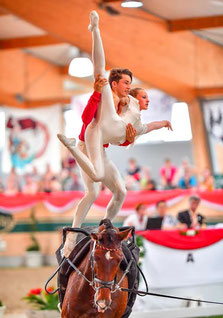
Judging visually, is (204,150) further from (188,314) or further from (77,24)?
(188,314)

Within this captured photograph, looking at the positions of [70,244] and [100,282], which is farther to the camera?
[70,244]

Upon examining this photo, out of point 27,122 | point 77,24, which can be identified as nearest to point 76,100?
point 27,122

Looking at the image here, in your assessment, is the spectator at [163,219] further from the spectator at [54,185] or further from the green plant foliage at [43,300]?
the spectator at [54,185]

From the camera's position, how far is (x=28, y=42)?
1911 cm

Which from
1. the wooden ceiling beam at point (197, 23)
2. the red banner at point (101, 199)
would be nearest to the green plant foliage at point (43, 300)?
the red banner at point (101, 199)

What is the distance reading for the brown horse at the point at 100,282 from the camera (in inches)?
196

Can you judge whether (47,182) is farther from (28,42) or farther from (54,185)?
(28,42)

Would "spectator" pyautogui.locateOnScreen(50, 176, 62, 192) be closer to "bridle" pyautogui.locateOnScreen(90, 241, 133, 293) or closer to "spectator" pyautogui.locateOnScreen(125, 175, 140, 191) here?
"spectator" pyautogui.locateOnScreen(125, 175, 140, 191)

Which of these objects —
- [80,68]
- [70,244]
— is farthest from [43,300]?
[80,68]

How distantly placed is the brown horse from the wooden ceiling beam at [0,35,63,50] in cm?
1360

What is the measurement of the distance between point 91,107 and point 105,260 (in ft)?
4.16

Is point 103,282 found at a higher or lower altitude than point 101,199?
lower

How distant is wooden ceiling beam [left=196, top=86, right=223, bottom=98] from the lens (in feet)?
64.0

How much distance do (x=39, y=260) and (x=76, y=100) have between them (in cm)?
757
